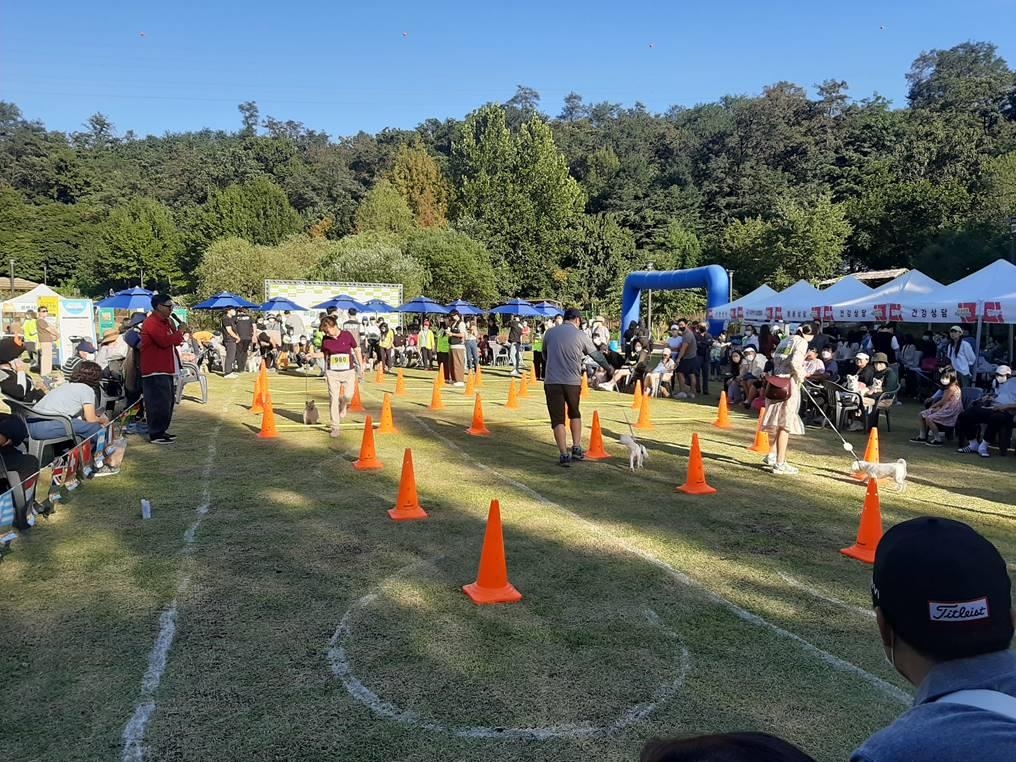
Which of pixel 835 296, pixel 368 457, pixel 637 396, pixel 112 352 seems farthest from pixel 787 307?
pixel 112 352

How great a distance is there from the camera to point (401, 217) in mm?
58875

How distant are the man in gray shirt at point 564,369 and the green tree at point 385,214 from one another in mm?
48648

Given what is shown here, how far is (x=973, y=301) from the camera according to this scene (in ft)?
51.6

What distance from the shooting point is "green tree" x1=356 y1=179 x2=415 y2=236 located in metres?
57.5

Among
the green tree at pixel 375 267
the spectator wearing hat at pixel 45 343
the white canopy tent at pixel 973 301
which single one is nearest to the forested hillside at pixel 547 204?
the green tree at pixel 375 267

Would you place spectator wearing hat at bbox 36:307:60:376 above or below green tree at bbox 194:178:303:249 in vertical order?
below

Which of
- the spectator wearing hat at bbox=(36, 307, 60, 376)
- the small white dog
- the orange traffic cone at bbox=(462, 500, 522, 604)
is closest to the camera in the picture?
the orange traffic cone at bbox=(462, 500, 522, 604)

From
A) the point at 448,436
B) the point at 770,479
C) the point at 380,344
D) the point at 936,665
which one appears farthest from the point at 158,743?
the point at 380,344

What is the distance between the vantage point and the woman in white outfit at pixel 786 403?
8742mm

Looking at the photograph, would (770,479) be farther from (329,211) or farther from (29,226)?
(29,226)

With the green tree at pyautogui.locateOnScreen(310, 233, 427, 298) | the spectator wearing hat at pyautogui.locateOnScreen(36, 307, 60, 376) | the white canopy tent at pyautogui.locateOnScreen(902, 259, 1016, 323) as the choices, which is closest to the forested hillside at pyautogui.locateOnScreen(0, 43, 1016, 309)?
the green tree at pyautogui.locateOnScreen(310, 233, 427, 298)

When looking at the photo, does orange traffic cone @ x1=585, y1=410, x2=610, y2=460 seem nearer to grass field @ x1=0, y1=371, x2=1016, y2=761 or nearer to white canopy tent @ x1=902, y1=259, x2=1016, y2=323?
grass field @ x1=0, y1=371, x2=1016, y2=761

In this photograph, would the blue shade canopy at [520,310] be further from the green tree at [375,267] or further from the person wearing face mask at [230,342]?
the person wearing face mask at [230,342]

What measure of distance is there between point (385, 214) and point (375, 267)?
17.9 m
